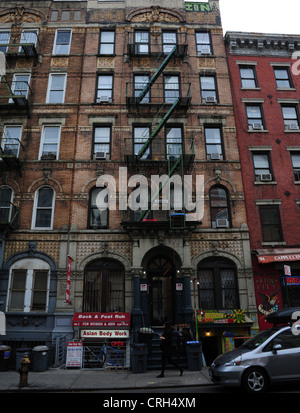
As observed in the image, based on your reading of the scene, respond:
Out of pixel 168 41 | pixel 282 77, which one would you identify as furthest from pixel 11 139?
pixel 282 77

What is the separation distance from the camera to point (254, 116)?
1825 centimetres

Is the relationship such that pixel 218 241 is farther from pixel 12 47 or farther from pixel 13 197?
pixel 12 47

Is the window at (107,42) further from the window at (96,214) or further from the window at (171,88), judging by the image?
the window at (96,214)

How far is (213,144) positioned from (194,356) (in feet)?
36.2

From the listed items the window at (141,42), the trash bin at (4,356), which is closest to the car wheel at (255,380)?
the trash bin at (4,356)

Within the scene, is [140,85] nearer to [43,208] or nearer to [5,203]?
[43,208]

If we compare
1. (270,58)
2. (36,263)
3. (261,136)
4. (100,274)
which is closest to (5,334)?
(36,263)

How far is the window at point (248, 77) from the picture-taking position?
62.4 ft

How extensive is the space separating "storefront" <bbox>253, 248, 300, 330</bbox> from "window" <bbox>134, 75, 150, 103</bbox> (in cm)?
1061

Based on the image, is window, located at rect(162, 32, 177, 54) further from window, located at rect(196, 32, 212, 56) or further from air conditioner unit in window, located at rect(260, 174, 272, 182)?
air conditioner unit in window, located at rect(260, 174, 272, 182)

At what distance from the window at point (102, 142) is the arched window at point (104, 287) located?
18.6 feet

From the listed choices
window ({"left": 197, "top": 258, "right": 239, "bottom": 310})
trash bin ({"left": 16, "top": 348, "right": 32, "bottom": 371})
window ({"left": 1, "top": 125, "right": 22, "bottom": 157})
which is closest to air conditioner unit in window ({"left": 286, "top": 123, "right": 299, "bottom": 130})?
window ({"left": 197, "top": 258, "right": 239, "bottom": 310})

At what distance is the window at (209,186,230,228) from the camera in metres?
15.8

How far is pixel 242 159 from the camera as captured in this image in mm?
17141
